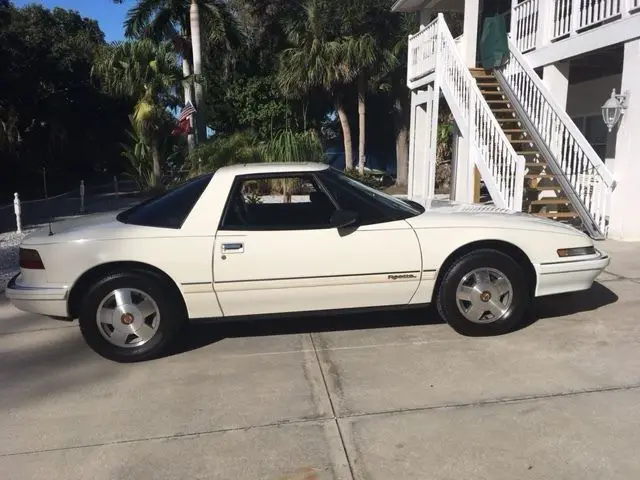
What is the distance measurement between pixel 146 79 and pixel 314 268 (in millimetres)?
19534

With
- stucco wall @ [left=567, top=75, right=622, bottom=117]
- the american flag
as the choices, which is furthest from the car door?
the american flag

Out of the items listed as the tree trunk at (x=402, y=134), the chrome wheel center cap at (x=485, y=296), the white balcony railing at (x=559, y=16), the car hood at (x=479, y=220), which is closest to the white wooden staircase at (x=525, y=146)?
the white balcony railing at (x=559, y=16)

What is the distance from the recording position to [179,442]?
130 inches

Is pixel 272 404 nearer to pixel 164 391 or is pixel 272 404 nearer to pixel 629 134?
pixel 164 391

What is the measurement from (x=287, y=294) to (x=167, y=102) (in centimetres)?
2062

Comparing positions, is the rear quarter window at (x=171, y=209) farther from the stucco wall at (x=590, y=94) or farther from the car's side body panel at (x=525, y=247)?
the stucco wall at (x=590, y=94)

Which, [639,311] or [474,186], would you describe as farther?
[474,186]

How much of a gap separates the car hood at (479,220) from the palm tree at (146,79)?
18.0 meters

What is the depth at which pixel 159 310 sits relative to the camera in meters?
4.40

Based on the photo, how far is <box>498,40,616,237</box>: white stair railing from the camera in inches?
359

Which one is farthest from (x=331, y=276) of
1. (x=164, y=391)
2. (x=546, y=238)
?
(x=546, y=238)

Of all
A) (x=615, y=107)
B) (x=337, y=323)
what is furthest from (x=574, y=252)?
(x=615, y=107)

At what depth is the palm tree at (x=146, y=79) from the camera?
21.2 metres

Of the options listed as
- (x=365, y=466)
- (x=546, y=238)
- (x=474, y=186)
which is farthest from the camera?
(x=474, y=186)
